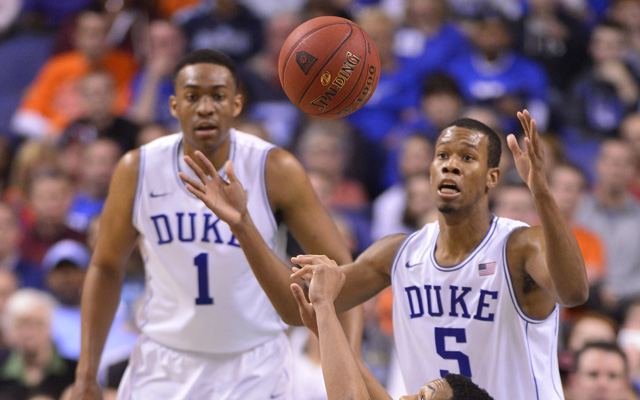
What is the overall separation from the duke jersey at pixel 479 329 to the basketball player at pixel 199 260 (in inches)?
23.1

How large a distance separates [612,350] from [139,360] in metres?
2.69

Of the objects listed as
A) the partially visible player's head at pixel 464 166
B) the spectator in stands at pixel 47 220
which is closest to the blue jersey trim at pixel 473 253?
the partially visible player's head at pixel 464 166

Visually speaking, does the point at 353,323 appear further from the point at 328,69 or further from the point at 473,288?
the point at 328,69

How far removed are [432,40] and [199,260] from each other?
17.7 ft

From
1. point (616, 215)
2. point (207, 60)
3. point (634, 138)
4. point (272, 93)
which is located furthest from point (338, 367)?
point (272, 93)

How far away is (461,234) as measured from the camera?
4.15m

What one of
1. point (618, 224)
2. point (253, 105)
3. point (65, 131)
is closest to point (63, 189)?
point (65, 131)

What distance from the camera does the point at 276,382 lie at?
474 cm

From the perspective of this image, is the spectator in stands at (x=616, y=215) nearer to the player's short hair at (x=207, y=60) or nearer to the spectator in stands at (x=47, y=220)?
the player's short hair at (x=207, y=60)

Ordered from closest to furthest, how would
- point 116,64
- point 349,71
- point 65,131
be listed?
point 349,71
point 65,131
point 116,64

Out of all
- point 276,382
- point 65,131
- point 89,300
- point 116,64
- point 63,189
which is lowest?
point 276,382

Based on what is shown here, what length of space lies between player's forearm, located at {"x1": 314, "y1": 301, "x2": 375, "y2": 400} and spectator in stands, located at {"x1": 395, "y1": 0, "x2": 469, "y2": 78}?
613 centimetres

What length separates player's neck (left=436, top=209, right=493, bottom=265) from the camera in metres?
4.11

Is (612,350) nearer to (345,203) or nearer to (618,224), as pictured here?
(618,224)
